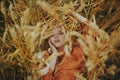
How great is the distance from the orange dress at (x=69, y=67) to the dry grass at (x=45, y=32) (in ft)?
0.11

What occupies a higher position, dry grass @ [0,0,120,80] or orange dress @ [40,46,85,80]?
dry grass @ [0,0,120,80]

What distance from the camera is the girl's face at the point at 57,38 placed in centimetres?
161

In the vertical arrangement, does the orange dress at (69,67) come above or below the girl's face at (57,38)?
below

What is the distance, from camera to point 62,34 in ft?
5.31

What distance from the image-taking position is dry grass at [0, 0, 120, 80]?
1.51 m

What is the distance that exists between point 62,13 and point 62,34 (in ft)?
0.33

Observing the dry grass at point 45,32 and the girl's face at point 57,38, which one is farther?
the girl's face at point 57,38

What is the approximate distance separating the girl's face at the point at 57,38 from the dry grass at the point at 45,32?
0.08ft

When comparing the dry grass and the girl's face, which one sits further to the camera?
the girl's face

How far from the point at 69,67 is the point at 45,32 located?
0.20 metres

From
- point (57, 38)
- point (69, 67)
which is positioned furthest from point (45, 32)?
point (69, 67)

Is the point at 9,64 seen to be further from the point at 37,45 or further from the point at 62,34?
the point at 62,34

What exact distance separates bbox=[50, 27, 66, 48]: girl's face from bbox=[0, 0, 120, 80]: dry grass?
0.08 ft

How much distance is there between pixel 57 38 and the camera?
162 centimetres
